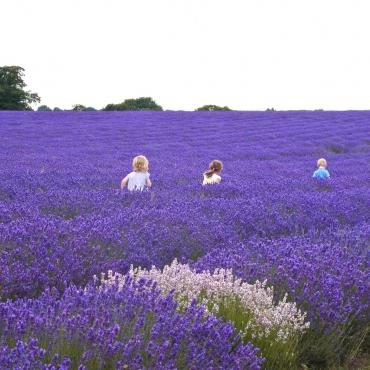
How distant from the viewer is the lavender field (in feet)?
7.22

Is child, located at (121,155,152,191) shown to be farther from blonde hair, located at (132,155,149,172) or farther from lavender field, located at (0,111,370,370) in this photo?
lavender field, located at (0,111,370,370)

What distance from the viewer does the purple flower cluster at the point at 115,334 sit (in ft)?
6.77

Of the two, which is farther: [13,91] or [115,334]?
[13,91]

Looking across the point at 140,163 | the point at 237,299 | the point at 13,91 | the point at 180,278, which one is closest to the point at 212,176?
the point at 140,163

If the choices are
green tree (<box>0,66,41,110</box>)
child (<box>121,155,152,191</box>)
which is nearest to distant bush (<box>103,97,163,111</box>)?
green tree (<box>0,66,41,110</box>)

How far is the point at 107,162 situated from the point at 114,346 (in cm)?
973

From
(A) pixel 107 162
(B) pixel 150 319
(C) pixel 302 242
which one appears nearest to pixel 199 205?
(C) pixel 302 242

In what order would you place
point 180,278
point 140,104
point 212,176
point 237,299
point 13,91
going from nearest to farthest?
point 237,299 < point 180,278 < point 212,176 < point 13,91 < point 140,104

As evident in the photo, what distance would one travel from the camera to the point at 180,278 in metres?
3.10

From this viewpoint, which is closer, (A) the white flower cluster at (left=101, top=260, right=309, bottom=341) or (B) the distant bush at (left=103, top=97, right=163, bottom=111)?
(A) the white flower cluster at (left=101, top=260, right=309, bottom=341)

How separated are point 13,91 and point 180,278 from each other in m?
34.5

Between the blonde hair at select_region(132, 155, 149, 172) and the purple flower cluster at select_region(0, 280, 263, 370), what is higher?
the blonde hair at select_region(132, 155, 149, 172)

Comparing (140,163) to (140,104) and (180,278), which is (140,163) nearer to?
(180,278)

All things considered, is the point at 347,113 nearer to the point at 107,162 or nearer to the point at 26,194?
A: the point at 107,162
